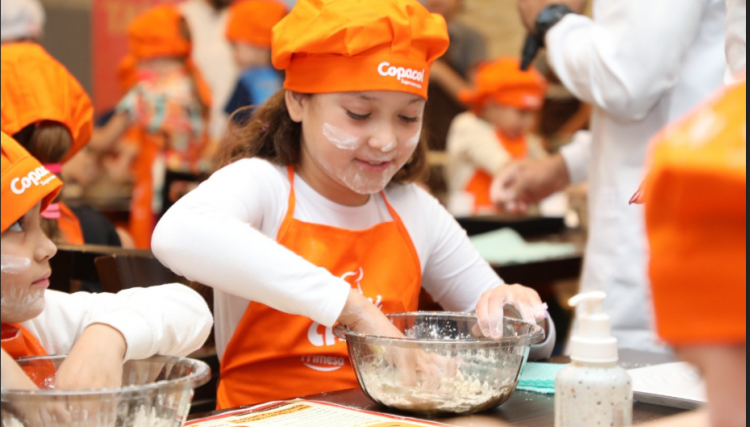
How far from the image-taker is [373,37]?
4.84ft

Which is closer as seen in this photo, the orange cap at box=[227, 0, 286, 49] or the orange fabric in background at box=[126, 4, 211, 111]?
the orange fabric in background at box=[126, 4, 211, 111]

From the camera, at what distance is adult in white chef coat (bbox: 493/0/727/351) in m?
1.90

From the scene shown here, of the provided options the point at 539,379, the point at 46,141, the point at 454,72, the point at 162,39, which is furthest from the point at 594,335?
the point at 454,72

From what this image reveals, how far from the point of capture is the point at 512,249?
9.57ft

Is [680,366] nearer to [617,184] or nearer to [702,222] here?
[617,184]

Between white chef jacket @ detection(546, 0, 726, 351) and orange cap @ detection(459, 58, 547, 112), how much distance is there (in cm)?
356

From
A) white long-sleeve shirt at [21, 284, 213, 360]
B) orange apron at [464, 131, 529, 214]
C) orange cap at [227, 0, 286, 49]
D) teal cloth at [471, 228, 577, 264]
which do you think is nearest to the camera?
white long-sleeve shirt at [21, 284, 213, 360]

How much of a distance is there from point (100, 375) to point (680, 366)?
0.95 metres

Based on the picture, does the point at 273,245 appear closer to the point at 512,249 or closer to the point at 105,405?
the point at 105,405

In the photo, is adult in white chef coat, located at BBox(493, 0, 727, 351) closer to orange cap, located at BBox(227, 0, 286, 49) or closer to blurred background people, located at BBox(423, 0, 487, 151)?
orange cap, located at BBox(227, 0, 286, 49)

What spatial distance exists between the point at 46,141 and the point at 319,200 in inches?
32.2

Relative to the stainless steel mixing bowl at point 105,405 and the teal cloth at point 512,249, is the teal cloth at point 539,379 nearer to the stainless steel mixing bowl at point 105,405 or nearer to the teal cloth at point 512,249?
the stainless steel mixing bowl at point 105,405

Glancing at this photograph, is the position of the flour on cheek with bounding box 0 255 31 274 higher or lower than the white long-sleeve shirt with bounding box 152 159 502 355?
higher

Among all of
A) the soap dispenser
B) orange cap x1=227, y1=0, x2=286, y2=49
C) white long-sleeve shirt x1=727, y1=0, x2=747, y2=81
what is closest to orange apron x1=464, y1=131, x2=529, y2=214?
orange cap x1=227, y1=0, x2=286, y2=49
